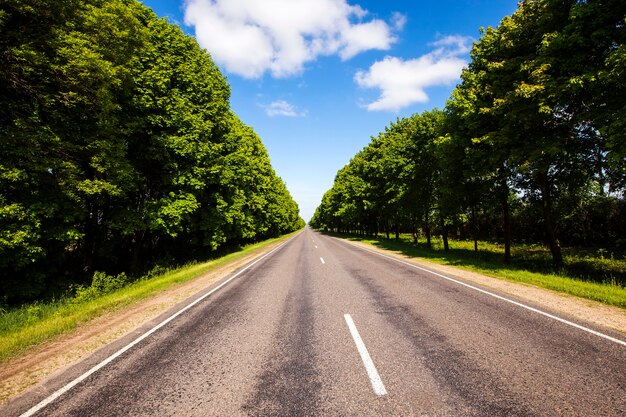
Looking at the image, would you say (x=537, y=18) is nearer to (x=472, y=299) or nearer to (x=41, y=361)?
(x=472, y=299)

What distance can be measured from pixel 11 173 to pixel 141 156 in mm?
7071

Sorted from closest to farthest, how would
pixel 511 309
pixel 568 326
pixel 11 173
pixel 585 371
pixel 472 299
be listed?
pixel 585 371, pixel 568 326, pixel 511 309, pixel 472 299, pixel 11 173

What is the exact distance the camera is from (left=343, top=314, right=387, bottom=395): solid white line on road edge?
3.71 meters

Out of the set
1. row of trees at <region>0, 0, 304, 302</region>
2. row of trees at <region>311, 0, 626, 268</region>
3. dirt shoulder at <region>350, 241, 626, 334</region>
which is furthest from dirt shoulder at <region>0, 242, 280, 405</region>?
row of trees at <region>311, 0, 626, 268</region>

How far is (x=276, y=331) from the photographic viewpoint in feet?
19.2

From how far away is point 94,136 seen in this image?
37.8ft

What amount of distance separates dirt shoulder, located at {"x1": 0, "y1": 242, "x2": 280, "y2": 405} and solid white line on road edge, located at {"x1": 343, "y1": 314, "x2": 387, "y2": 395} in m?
5.08

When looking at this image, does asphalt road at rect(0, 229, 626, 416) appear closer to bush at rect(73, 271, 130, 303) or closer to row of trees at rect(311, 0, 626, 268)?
bush at rect(73, 271, 130, 303)

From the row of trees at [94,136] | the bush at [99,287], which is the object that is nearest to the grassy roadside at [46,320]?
the bush at [99,287]

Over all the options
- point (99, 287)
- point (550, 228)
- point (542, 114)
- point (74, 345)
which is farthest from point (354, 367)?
point (550, 228)

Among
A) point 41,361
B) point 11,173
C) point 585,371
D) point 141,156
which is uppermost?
point 141,156

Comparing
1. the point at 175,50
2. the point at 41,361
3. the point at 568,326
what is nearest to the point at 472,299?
the point at 568,326

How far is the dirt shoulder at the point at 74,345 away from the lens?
441cm

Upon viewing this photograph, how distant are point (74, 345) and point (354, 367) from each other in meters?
5.73
